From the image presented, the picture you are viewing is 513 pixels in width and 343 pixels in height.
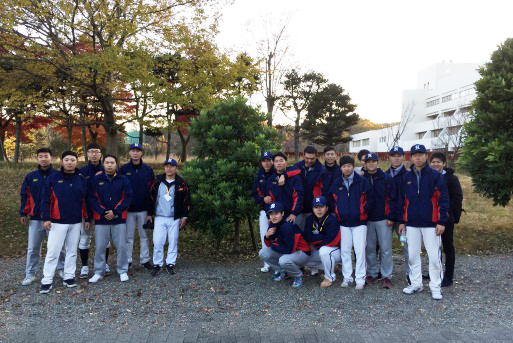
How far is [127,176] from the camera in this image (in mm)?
6289

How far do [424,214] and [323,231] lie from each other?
1.50 metres

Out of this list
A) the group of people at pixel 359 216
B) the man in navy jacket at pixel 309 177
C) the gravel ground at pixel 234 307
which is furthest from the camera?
the man in navy jacket at pixel 309 177

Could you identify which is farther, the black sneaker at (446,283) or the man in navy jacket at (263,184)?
the man in navy jacket at (263,184)

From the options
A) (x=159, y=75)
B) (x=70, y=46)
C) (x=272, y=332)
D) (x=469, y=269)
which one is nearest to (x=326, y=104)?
(x=159, y=75)

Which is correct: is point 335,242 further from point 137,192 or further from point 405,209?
point 137,192

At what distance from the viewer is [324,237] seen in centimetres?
562

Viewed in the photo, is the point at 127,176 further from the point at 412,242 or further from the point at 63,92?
the point at 63,92

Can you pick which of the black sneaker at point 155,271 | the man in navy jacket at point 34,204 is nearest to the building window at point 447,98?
the black sneaker at point 155,271

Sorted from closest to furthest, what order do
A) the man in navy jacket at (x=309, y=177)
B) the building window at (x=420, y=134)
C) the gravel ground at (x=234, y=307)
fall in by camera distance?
1. the gravel ground at (x=234, y=307)
2. the man in navy jacket at (x=309, y=177)
3. the building window at (x=420, y=134)

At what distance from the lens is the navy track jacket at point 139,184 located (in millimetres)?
6219

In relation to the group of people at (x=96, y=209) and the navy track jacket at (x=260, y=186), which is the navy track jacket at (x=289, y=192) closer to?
the navy track jacket at (x=260, y=186)

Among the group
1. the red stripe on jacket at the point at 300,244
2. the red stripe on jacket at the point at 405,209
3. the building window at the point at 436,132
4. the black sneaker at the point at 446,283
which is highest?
the building window at the point at 436,132

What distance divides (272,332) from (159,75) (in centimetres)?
1070

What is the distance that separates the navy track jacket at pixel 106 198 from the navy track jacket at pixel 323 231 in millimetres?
3013
